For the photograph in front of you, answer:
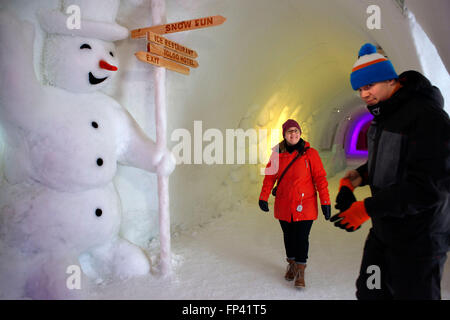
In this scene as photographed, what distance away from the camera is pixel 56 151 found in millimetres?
2029

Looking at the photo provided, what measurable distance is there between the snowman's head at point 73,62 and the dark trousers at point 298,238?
1879 mm

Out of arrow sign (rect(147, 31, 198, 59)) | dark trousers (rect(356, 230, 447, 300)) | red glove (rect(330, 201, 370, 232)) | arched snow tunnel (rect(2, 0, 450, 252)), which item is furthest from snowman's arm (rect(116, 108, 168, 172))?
dark trousers (rect(356, 230, 447, 300))

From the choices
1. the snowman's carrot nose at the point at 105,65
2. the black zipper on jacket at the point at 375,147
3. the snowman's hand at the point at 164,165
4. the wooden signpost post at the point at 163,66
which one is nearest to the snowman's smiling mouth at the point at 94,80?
the snowman's carrot nose at the point at 105,65

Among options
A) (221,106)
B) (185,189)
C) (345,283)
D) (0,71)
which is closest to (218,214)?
(185,189)

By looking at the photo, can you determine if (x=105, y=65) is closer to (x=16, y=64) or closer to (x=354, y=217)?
(x=16, y=64)

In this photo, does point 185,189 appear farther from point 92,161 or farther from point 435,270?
point 435,270

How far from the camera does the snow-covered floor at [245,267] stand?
2238 mm

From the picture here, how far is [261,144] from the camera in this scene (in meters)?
5.21

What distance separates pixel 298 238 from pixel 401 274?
3.54 feet

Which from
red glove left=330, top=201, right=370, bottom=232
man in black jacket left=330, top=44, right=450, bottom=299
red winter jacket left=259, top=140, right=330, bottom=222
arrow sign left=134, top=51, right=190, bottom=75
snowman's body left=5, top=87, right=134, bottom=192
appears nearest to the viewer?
man in black jacket left=330, top=44, right=450, bottom=299

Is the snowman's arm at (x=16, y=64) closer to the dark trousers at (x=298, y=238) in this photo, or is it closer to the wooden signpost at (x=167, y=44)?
the wooden signpost at (x=167, y=44)

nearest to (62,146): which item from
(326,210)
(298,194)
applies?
(298,194)

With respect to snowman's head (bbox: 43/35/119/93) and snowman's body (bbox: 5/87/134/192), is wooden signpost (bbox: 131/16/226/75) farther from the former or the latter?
snowman's body (bbox: 5/87/134/192)

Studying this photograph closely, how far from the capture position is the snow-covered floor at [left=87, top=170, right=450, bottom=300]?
2238mm
